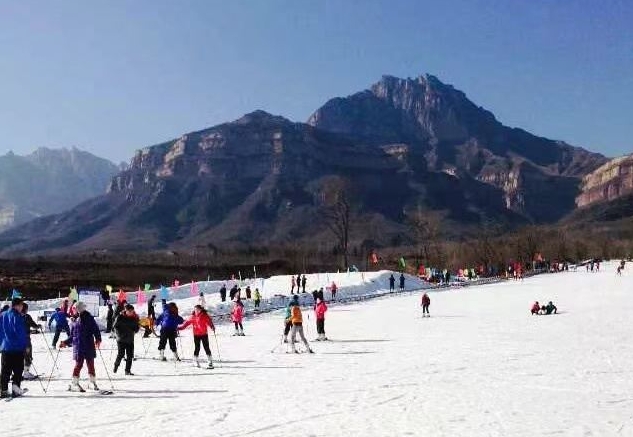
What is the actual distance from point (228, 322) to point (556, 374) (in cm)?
2186

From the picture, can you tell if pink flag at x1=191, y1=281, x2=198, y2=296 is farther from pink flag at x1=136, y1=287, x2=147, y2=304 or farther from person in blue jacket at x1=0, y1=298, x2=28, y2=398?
person in blue jacket at x1=0, y1=298, x2=28, y2=398

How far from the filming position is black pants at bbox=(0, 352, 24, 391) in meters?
14.9

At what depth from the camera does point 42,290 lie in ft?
236

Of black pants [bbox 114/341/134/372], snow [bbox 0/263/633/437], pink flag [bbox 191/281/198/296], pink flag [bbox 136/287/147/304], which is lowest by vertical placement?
snow [bbox 0/263/633/437]

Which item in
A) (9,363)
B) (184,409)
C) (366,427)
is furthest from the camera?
(9,363)

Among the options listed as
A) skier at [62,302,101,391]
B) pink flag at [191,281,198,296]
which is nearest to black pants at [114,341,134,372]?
skier at [62,302,101,391]

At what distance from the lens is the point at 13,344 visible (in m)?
14.8

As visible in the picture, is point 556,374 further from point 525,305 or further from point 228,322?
point 525,305

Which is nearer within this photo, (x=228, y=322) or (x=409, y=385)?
(x=409, y=385)

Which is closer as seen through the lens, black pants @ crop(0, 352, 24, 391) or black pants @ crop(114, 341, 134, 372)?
black pants @ crop(0, 352, 24, 391)

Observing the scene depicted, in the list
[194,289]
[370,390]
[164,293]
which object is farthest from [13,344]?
[194,289]

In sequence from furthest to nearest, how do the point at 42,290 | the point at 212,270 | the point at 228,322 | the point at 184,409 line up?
the point at 212,270 < the point at 42,290 < the point at 228,322 < the point at 184,409

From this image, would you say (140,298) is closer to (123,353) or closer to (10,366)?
(123,353)

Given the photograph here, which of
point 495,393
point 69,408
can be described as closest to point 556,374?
point 495,393
